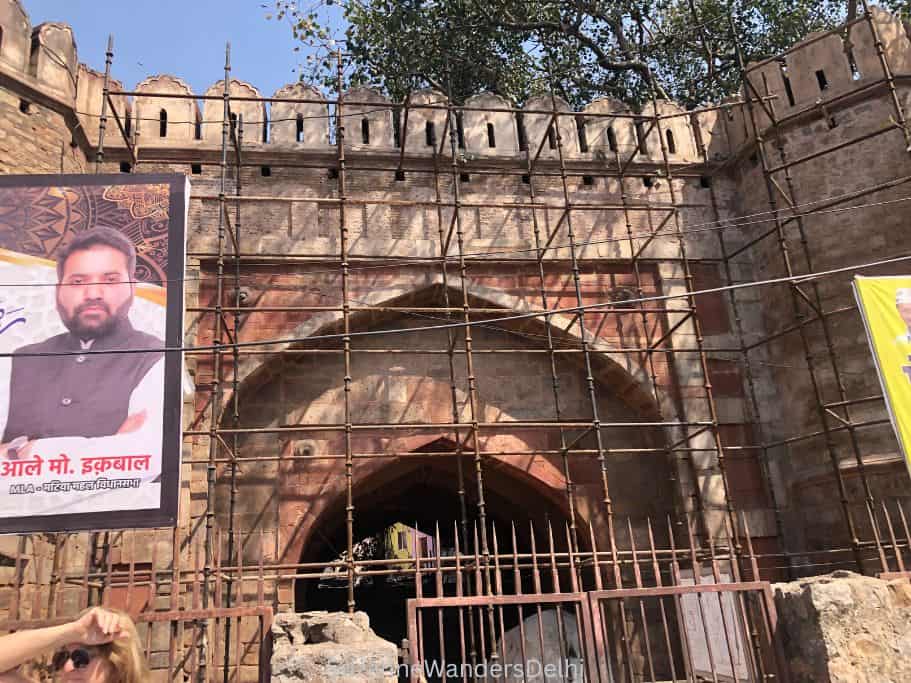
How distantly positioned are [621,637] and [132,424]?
4.54 m

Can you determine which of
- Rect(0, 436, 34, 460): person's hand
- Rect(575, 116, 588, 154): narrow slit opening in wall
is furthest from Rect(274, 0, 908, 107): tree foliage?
Rect(0, 436, 34, 460): person's hand

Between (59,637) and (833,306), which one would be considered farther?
(833,306)

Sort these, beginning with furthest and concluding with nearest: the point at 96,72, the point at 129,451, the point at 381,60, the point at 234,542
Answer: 1. the point at 381,60
2. the point at 96,72
3. the point at 234,542
4. the point at 129,451

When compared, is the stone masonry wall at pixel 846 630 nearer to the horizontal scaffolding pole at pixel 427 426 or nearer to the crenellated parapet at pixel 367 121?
the horizontal scaffolding pole at pixel 427 426

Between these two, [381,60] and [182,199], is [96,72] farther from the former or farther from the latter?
[381,60]

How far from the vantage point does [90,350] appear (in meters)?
5.79

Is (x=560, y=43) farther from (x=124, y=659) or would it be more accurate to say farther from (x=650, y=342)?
(x=124, y=659)

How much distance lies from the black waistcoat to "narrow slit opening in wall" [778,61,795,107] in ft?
22.2

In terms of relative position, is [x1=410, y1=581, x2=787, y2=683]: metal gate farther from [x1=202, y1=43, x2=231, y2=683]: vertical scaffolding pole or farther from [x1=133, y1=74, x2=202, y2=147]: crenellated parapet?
[x1=133, y1=74, x2=202, y2=147]: crenellated parapet

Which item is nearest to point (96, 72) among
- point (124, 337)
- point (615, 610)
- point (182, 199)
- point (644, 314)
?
point (182, 199)

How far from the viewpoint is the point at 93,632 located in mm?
2018

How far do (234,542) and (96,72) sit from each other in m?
4.89

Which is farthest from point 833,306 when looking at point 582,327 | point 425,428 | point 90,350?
point 90,350

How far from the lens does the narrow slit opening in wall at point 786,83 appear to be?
27.5 feet
